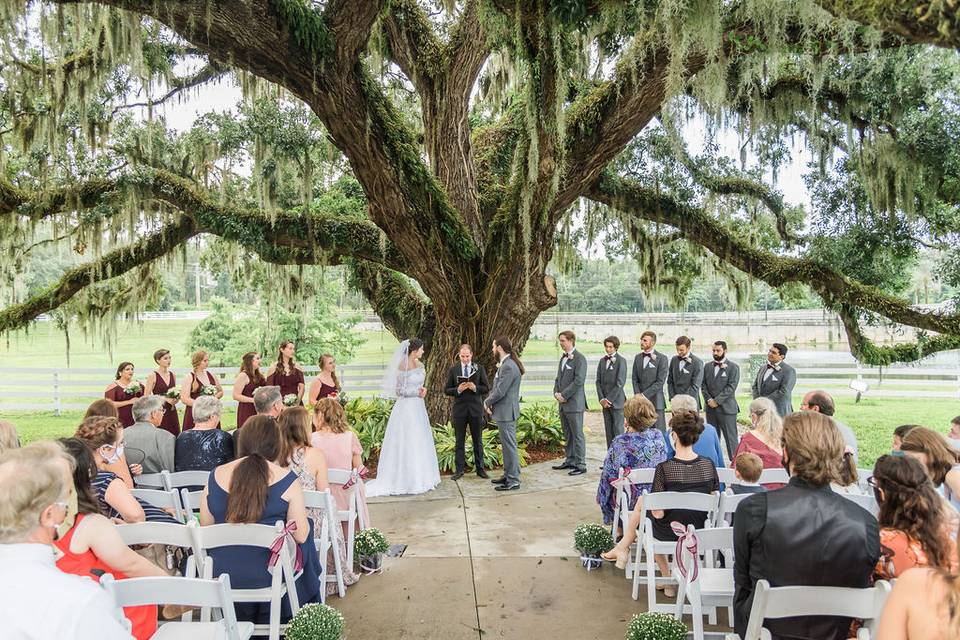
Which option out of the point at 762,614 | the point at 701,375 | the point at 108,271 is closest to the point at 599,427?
the point at 701,375

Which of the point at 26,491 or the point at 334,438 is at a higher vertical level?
the point at 26,491

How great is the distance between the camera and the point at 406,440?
701cm

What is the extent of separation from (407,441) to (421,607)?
9.98 feet

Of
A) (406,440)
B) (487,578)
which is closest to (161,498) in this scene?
(487,578)

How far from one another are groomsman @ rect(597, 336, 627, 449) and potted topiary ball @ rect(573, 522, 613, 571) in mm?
3262

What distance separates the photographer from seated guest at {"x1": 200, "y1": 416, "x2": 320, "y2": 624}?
315cm

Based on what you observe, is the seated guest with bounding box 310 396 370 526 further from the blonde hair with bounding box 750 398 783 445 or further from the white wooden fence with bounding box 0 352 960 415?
the white wooden fence with bounding box 0 352 960 415

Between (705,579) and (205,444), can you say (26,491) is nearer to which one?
(205,444)

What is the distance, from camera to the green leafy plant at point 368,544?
4.58 m

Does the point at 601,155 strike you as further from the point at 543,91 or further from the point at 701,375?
the point at 701,375

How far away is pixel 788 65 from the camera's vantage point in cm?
748

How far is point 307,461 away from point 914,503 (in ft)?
11.4

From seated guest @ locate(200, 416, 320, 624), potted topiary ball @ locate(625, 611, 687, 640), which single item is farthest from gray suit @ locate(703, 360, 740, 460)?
seated guest @ locate(200, 416, 320, 624)

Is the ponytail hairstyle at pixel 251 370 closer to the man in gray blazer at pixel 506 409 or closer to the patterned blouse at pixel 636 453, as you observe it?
the man in gray blazer at pixel 506 409
